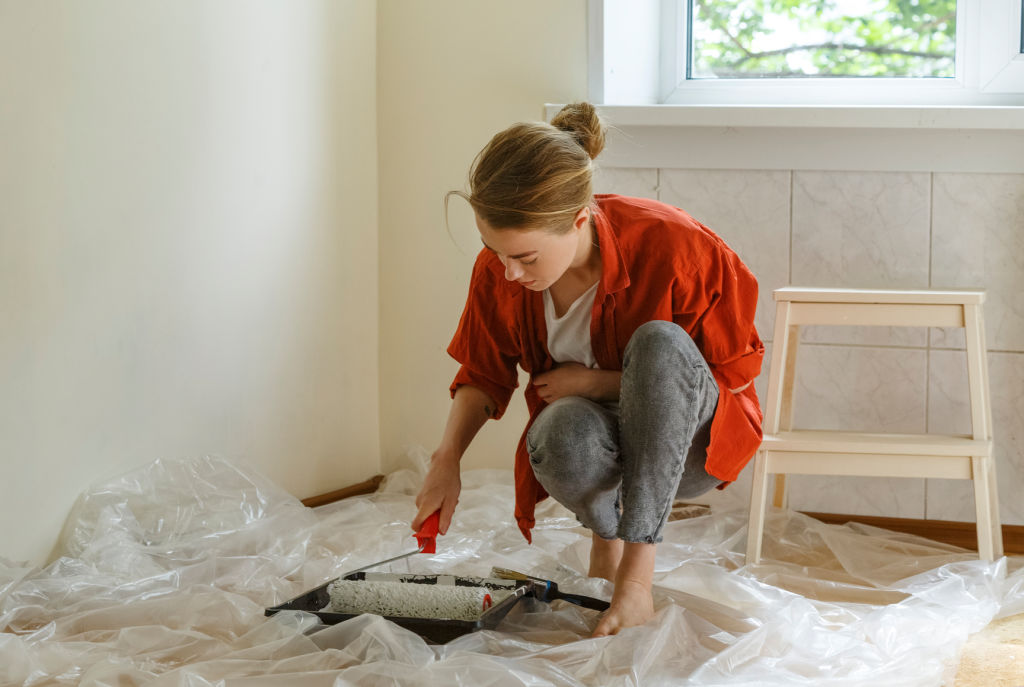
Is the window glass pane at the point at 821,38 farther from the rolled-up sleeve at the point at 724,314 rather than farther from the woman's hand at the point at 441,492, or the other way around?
the woman's hand at the point at 441,492

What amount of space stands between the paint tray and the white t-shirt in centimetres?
30

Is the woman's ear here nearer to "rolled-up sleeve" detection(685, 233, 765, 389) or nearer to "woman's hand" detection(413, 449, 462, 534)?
"rolled-up sleeve" detection(685, 233, 765, 389)

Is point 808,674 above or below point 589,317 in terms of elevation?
below

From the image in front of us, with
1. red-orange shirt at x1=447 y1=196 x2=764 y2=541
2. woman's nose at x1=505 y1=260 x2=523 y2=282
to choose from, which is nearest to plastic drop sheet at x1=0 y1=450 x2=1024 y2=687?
red-orange shirt at x1=447 y1=196 x2=764 y2=541

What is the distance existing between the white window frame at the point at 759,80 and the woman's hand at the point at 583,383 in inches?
33.0

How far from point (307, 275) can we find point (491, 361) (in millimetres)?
707

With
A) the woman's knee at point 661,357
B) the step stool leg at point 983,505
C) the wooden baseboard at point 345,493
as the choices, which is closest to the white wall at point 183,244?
the wooden baseboard at point 345,493

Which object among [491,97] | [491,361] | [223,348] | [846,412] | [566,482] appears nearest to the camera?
[566,482]

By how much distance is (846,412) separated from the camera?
5.92 feet

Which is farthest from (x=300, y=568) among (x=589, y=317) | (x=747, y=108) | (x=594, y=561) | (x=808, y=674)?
(x=747, y=108)

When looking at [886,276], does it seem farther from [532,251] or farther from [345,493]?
[345,493]

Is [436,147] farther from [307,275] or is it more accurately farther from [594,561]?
[594,561]

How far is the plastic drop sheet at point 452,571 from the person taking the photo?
1000mm

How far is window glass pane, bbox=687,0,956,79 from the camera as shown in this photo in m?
1.93
